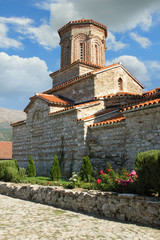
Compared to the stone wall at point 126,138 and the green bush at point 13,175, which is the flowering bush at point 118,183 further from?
the green bush at point 13,175

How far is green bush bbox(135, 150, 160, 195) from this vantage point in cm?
461

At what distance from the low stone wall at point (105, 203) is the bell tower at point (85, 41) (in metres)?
11.7

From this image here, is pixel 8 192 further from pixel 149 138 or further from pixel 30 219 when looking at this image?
pixel 149 138

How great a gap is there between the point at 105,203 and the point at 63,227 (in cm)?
132

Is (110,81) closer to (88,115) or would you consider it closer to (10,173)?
(88,115)

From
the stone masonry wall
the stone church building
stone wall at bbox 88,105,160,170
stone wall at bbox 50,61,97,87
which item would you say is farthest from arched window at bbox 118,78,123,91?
stone wall at bbox 88,105,160,170

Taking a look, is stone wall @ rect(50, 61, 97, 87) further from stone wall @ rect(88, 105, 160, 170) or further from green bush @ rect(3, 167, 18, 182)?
green bush @ rect(3, 167, 18, 182)

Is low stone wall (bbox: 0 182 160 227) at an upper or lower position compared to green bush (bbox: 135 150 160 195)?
lower

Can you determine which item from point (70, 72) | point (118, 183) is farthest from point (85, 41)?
point (118, 183)

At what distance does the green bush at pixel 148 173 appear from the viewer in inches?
182

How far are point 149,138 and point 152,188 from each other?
154 inches

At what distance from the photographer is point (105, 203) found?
5355mm

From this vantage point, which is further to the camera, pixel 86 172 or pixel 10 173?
pixel 10 173

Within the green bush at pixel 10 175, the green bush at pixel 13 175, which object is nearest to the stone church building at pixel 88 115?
Result: the green bush at pixel 13 175
